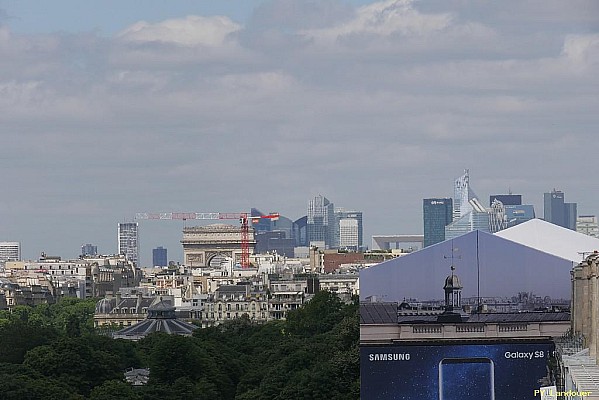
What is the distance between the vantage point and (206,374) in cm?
7444

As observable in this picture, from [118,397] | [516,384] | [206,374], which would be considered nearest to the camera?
[516,384]

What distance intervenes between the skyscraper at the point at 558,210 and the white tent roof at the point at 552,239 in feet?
306

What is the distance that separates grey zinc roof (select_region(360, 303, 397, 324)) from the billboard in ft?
1.33

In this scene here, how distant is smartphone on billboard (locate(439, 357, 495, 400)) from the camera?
35.0 m

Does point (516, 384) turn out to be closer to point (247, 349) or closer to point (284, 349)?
point (284, 349)

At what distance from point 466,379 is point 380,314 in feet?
5.44

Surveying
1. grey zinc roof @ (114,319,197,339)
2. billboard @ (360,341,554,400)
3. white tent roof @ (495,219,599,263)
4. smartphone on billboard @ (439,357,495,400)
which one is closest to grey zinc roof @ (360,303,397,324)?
billboard @ (360,341,554,400)

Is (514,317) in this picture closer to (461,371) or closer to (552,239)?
(461,371)

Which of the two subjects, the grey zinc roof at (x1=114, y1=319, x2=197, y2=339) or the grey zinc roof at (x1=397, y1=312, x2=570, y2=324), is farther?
the grey zinc roof at (x1=114, y1=319, x2=197, y2=339)

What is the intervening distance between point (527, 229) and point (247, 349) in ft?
199

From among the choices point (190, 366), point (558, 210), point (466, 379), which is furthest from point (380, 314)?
point (558, 210)

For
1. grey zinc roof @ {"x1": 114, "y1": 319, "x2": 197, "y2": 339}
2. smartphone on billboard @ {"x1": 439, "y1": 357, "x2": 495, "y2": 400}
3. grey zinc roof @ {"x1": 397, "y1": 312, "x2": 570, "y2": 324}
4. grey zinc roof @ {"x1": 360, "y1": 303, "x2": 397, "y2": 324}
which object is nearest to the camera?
smartphone on billboard @ {"x1": 439, "y1": 357, "x2": 495, "y2": 400}

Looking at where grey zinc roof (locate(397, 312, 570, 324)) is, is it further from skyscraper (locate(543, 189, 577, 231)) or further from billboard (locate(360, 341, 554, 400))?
skyscraper (locate(543, 189, 577, 231))

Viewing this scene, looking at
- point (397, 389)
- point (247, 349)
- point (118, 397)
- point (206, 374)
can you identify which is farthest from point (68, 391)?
point (247, 349)
